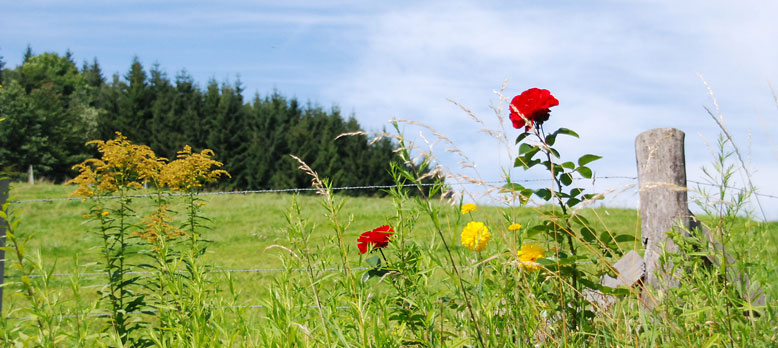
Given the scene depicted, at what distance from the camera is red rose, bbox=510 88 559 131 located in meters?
2.34

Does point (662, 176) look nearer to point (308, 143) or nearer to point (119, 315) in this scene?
point (119, 315)

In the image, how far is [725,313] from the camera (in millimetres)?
1887

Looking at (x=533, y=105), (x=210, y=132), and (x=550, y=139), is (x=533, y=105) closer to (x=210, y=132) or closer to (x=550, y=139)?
(x=550, y=139)

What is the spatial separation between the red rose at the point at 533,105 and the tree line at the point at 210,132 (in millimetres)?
28393

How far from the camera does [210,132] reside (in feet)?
107

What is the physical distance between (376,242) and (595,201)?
32.5 inches

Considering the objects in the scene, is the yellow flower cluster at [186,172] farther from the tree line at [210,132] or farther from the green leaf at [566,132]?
the tree line at [210,132]

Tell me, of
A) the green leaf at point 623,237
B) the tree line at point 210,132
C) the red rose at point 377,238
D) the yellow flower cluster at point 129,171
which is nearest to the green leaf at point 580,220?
the green leaf at point 623,237

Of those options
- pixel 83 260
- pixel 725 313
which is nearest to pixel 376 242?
pixel 725 313

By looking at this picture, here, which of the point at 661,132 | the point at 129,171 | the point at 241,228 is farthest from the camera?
the point at 241,228

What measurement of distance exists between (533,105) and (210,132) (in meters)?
32.2

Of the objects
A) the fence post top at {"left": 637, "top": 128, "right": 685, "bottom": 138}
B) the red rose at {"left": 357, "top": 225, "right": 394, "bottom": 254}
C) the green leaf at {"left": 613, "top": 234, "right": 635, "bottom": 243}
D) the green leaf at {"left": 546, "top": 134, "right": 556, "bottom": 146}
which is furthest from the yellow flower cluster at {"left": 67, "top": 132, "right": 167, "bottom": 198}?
the fence post top at {"left": 637, "top": 128, "right": 685, "bottom": 138}

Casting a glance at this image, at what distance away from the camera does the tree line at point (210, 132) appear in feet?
107

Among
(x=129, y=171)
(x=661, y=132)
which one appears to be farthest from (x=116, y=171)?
(x=661, y=132)
